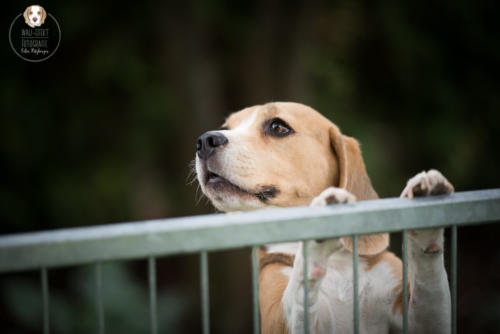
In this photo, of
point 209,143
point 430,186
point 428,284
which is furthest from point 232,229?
point 209,143

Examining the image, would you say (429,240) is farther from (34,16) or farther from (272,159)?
(34,16)

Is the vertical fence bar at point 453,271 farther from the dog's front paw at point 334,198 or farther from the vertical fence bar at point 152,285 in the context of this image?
the vertical fence bar at point 152,285

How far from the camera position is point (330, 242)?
1624mm

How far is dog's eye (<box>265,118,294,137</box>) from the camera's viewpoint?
2562 mm

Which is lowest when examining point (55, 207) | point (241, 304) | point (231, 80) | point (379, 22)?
point (241, 304)

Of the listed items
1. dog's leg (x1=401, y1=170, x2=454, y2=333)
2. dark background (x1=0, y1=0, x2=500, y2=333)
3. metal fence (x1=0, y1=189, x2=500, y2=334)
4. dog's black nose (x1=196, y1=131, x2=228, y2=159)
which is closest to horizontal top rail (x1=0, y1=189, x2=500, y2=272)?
metal fence (x1=0, y1=189, x2=500, y2=334)

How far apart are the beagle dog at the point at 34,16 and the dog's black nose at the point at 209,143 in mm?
2896

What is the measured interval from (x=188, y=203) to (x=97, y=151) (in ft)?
4.30

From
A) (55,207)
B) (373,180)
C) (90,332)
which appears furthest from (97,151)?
(373,180)

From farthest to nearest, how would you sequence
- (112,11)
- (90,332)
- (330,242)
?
(112,11) → (90,332) → (330,242)

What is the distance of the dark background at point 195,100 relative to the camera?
527 centimetres

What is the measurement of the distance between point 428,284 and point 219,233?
41.4 inches

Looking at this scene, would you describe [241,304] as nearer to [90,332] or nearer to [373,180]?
[90,332]

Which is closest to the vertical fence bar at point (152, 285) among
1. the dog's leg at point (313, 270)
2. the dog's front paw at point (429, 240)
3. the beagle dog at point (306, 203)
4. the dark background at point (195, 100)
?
the dog's leg at point (313, 270)
